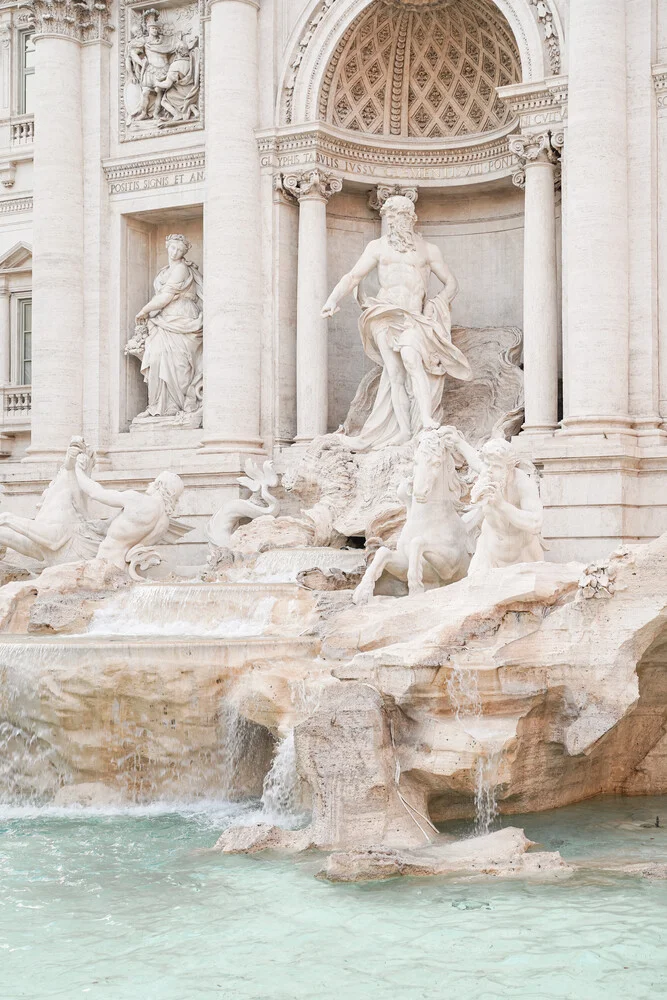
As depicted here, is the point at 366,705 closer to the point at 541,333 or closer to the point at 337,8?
the point at 541,333

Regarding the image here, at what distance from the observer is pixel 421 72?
56.3 ft

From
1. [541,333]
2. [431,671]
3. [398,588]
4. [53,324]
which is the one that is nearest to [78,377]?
[53,324]

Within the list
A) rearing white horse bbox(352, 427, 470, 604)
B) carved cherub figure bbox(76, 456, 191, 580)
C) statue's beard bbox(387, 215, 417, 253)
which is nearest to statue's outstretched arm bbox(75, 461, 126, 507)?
carved cherub figure bbox(76, 456, 191, 580)

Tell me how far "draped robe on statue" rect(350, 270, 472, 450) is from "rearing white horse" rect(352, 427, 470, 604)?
424 centimetres

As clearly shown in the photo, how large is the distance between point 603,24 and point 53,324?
8.10 metres

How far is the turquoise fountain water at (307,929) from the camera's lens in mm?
6258

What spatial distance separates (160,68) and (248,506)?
6445 millimetres

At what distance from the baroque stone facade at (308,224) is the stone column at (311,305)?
1.4 inches

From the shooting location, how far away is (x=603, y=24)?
1443cm

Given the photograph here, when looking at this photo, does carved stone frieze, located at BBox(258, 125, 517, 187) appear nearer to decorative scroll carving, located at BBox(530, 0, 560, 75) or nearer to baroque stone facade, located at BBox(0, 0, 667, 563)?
baroque stone facade, located at BBox(0, 0, 667, 563)

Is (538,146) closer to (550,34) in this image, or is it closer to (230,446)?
(550,34)

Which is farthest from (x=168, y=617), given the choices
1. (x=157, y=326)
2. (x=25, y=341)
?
(x=25, y=341)

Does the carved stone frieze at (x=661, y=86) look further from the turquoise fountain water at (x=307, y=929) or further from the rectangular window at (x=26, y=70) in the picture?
the rectangular window at (x=26, y=70)

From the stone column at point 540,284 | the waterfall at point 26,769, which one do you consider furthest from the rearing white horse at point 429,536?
the stone column at point 540,284
